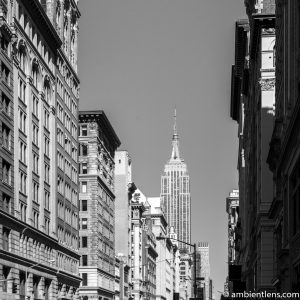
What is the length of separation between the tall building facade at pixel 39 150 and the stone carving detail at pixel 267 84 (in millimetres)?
24775

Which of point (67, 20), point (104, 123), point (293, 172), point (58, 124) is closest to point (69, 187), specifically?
point (58, 124)

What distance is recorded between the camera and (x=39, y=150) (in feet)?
317

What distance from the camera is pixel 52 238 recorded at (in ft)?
327

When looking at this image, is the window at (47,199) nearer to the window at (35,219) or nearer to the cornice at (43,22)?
the window at (35,219)

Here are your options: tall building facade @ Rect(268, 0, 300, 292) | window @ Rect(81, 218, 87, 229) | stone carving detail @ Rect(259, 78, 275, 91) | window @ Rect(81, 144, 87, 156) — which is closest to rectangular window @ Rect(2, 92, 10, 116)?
stone carving detail @ Rect(259, 78, 275, 91)

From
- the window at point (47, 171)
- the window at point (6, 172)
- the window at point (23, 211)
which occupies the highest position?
the window at point (47, 171)

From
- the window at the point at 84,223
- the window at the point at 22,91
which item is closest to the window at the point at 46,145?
the window at the point at 22,91

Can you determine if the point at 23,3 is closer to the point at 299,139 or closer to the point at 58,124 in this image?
the point at 58,124

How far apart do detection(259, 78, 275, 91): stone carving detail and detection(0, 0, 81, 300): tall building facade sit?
24.8m

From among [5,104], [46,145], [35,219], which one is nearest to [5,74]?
[5,104]

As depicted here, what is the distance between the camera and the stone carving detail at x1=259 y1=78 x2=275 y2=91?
66.6 metres

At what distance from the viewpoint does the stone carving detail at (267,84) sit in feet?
218

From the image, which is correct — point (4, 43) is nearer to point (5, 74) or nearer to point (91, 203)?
point (5, 74)

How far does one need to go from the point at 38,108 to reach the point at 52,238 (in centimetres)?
1424
